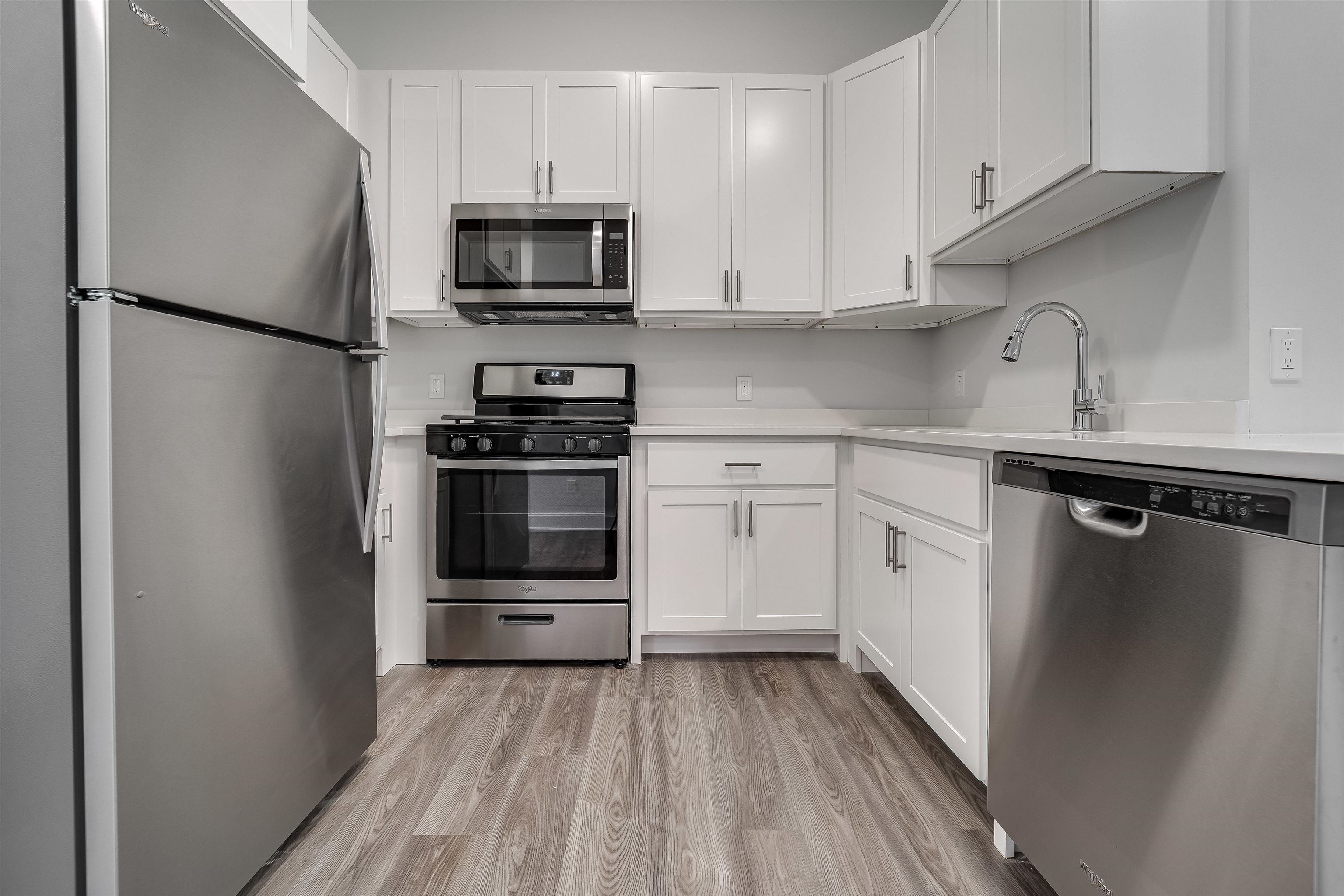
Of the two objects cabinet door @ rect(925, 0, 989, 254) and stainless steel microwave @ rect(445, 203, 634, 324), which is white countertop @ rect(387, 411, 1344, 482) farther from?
stainless steel microwave @ rect(445, 203, 634, 324)

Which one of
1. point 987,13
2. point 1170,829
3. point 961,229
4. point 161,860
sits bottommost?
point 161,860

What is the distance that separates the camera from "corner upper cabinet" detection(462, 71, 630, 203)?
251 centimetres

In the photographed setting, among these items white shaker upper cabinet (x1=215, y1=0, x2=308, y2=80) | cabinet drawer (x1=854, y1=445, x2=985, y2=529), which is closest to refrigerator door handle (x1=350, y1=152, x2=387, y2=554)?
white shaker upper cabinet (x1=215, y1=0, x2=308, y2=80)

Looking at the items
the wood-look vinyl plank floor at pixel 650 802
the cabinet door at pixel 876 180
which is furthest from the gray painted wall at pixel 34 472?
the cabinet door at pixel 876 180

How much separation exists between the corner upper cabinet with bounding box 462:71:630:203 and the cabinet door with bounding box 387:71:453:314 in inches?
3.7

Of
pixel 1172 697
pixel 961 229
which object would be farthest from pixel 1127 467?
pixel 961 229

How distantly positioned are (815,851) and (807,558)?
118cm

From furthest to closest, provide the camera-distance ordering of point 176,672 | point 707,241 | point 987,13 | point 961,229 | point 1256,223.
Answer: point 707,241, point 961,229, point 987,13, point 1256,223, point 176,672

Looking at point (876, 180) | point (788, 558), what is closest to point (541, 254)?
point (876, 180)

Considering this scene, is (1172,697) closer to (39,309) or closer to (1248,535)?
(1248,535)

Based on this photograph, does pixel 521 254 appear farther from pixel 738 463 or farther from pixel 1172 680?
pixel 1172 680

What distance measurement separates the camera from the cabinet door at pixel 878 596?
187 cm

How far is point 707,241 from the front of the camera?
8.45 ft

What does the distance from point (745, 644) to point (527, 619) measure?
0.87 metres
